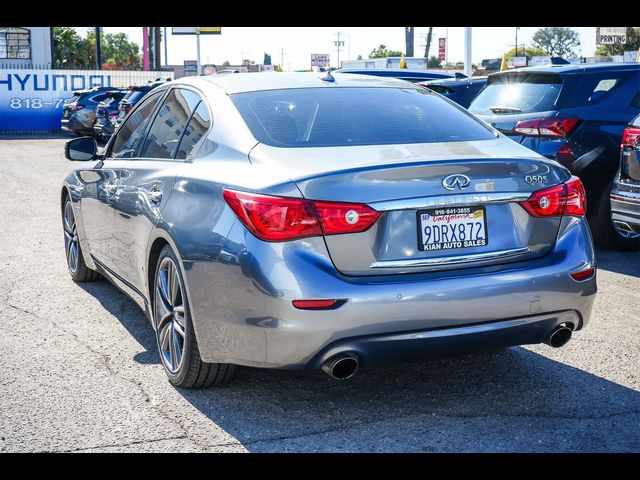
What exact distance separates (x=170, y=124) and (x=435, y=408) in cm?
226

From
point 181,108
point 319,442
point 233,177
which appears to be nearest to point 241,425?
point 319,442

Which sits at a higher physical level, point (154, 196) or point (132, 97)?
point (154, 196)

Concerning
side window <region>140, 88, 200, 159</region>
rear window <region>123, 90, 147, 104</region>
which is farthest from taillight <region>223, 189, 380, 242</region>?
rear window <region>123, 90, 147, 104</region>

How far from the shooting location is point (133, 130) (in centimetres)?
598

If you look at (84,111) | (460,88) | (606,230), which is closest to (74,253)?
(606,230)

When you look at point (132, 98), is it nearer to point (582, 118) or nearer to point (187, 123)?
point (582, 118)

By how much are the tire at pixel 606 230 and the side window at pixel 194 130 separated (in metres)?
4.86

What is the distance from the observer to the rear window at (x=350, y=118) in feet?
14.6

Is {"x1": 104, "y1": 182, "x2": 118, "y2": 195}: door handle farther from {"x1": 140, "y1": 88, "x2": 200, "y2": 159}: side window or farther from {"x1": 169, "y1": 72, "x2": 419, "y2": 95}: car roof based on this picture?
{"x1": 169, "y1": 72, "x2": 419, "y2": 95}: car roof

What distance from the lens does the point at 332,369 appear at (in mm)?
3959

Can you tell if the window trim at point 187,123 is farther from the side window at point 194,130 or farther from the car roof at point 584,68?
the car roof at point 584,68
